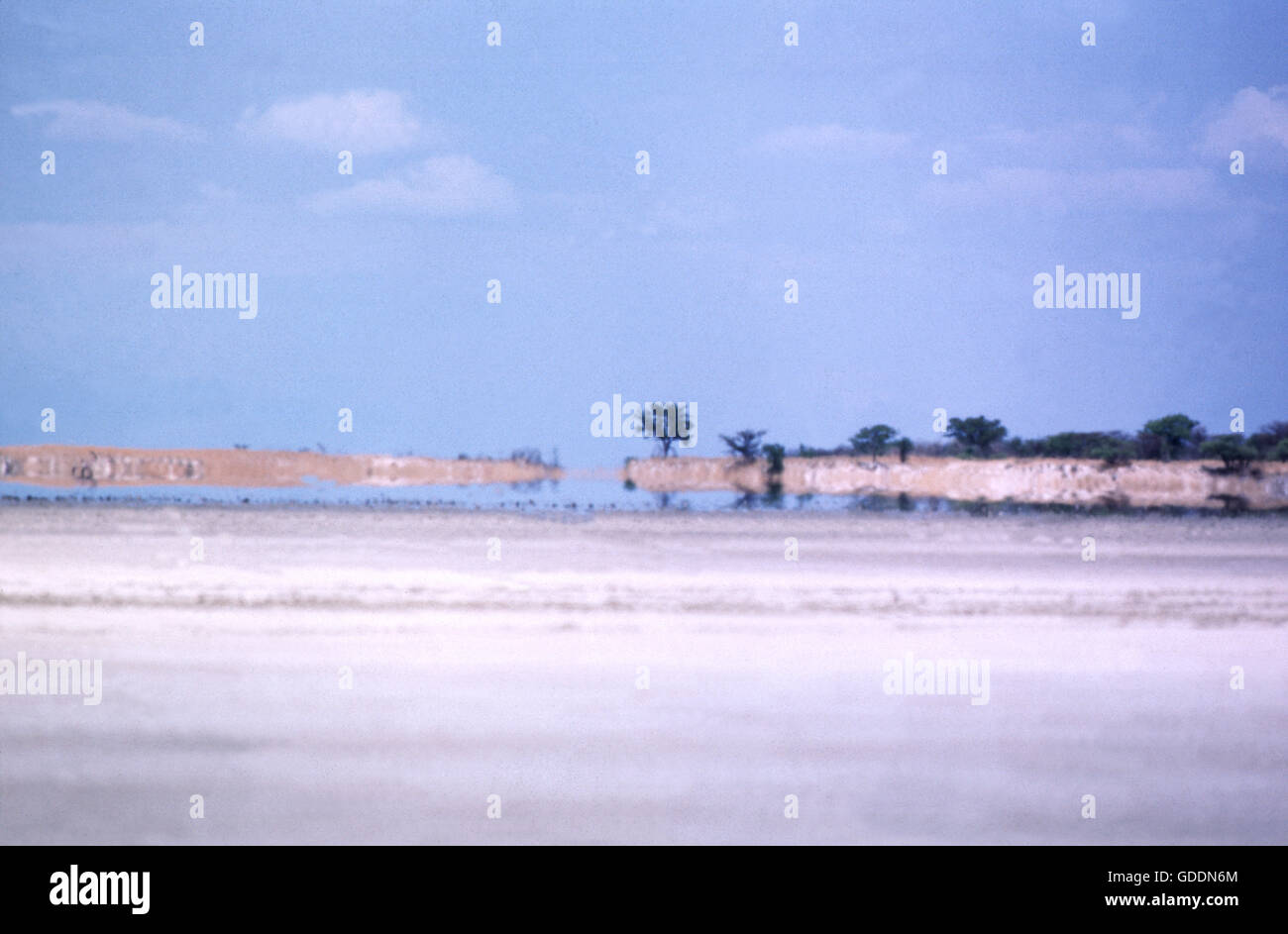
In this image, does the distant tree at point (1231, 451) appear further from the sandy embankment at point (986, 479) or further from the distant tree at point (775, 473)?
the distant tree at point (775, 473)

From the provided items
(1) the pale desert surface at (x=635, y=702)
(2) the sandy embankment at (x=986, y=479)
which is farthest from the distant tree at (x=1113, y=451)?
(1) the pale desert surface at (x=635, y=702)

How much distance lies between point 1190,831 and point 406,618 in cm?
842

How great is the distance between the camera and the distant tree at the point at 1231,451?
22.9 meters

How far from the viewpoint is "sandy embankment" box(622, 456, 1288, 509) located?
2389 centimetres

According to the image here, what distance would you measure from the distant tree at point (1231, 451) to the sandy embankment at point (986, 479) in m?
0.25

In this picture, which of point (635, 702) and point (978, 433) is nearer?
point (635, 702)

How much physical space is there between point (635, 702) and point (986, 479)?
17635mm

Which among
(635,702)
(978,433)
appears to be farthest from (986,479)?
(635,702)

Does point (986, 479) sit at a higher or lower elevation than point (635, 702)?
higher

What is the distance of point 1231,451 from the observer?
23.2 meters

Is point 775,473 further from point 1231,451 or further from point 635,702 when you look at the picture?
point 635,702

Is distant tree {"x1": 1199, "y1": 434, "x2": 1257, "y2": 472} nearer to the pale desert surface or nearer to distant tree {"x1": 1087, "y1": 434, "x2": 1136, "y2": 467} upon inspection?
distant tree {"x1": 1087, "y1": 434, "x2": 1136, "y2": 467}

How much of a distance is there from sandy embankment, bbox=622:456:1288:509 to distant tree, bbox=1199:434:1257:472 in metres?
0.25

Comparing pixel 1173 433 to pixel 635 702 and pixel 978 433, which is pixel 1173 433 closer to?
pixel 978 433
